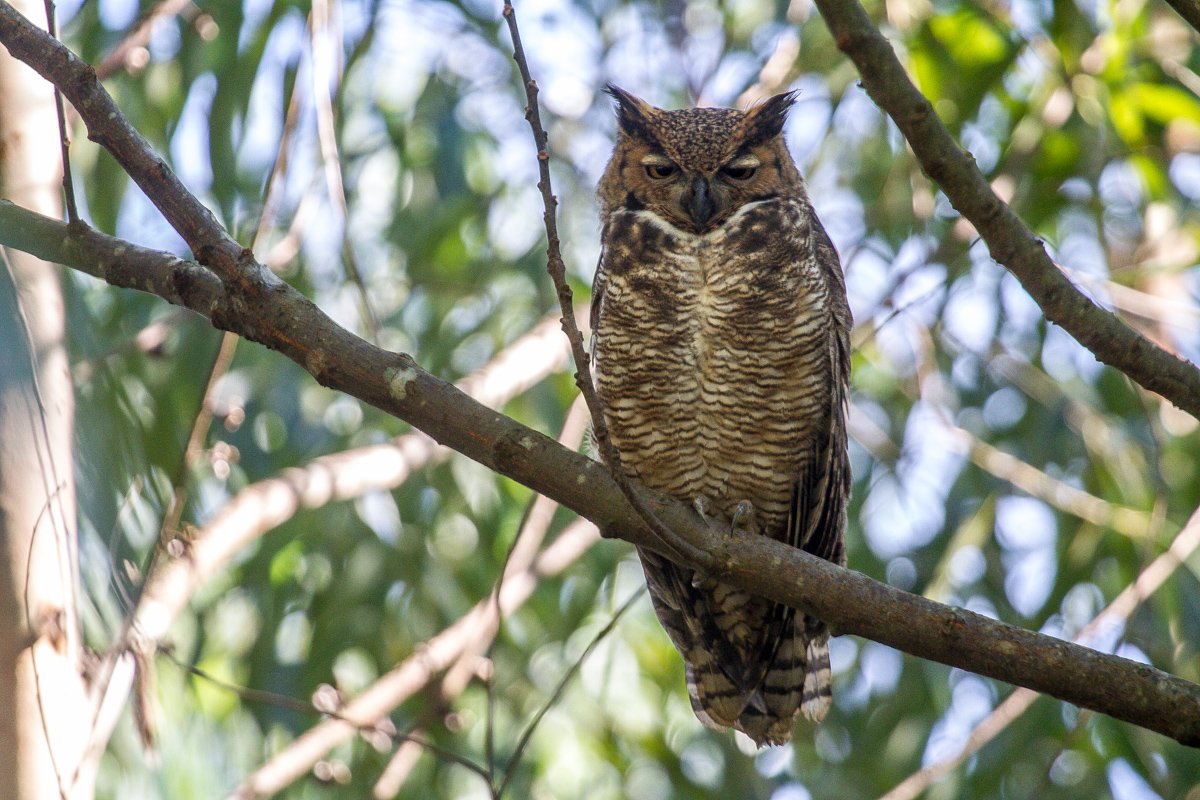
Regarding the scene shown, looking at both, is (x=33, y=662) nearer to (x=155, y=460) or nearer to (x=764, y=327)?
(x=155, y=460)

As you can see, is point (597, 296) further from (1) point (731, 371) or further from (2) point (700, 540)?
(2) point (700, 540)

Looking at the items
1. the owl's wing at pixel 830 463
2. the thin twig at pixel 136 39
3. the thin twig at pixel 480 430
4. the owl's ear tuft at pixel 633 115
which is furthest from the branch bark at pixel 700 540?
the thin twig at pixel 136 39

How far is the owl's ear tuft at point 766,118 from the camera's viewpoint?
9.76 ft

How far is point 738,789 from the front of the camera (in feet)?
11.7

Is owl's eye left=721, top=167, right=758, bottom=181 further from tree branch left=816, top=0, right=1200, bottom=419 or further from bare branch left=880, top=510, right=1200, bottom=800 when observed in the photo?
bare branch left=880, top=510, right=1200, bottom=800

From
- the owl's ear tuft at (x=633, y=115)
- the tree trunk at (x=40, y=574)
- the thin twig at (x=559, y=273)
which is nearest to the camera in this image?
the thin twig at (x=559, y=273)

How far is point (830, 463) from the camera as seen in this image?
2.79 metres

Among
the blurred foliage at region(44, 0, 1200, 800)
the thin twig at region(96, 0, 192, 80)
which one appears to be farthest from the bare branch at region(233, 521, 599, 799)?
the thin twig at region(96, 0, 192, 80)

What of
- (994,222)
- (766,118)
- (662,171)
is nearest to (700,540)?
(994,222)

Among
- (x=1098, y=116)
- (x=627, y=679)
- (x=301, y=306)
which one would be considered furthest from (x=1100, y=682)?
(x=627, y=679)

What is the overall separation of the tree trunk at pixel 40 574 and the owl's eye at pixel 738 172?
4.95 feet

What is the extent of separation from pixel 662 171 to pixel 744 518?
871 millimetres

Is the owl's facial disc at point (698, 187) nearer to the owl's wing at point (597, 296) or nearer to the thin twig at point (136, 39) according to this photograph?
the owl's wing at point (597, 296)

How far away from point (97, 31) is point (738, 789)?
2776 mm
